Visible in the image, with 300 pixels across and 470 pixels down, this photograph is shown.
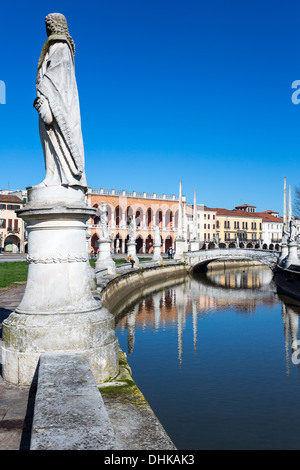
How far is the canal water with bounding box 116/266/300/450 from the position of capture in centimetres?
693

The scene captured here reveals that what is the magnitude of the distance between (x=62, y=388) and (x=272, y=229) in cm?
9804

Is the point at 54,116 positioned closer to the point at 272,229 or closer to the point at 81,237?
the point at 81,237

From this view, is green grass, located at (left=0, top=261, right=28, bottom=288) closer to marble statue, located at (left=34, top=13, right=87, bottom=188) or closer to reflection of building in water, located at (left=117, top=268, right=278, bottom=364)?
reflection of building in water, located at (left=117, top=268, right=278, bottom=364)

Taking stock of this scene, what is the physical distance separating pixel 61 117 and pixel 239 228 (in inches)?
3513

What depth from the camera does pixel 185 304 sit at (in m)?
22.4

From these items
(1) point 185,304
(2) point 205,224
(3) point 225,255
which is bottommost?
(1) point 185,304

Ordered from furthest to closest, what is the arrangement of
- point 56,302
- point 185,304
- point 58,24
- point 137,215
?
point 137,215
point 185,304
point 58,24
point 56,302

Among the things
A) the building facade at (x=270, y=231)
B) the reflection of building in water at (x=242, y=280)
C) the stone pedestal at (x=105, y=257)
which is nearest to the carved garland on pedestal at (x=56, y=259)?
the stone pedestal at (x=105, y=257)

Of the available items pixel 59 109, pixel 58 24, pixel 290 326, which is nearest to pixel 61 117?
pixel 59 109

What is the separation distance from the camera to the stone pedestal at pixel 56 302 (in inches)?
167

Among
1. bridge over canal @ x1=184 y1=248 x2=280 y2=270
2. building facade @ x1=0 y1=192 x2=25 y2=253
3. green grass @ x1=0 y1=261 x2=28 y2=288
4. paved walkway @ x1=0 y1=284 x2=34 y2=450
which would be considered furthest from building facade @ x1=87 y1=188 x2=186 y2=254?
paved walkway @ x1=0 y1=284 x2=34 y2=450

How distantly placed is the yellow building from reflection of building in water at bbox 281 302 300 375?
66.4m

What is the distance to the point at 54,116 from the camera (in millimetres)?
4582

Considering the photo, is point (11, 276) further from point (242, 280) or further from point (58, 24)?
point (242, 280)
